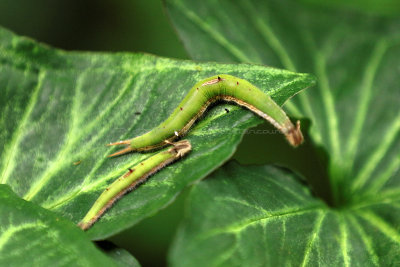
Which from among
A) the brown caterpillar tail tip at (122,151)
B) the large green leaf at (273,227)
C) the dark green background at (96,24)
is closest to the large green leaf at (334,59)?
the large green leaf at (273,227)

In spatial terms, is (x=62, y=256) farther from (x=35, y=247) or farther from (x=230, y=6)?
(x=230, y=6)

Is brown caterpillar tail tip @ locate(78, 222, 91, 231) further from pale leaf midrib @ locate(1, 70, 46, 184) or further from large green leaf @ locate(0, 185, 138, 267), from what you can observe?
pale leaf midrib @ locate(1, 70, 46, 184)

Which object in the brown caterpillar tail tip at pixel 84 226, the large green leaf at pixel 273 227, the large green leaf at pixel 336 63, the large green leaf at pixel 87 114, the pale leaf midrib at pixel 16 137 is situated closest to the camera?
the large green leaf at pixel 273 227

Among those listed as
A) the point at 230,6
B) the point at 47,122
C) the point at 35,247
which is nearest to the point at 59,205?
the point at 35,247

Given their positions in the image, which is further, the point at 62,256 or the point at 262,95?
the point at 262,95

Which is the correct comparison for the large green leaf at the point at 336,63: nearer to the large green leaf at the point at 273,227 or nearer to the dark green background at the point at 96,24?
the large green leaf at the point at 273,227

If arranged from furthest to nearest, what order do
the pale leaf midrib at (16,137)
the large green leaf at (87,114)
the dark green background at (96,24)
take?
the dark green background at (96,24)
the pale leaf midrib at (16,137)
the large green leaf at (87,114)
